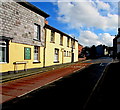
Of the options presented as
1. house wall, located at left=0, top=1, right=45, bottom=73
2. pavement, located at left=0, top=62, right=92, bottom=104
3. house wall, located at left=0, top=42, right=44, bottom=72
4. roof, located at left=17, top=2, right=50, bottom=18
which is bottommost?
pavement, located at left=0, top=62, right=92, bottom=104

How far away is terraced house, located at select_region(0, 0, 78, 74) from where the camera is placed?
10.6m

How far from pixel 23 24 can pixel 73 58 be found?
18.7 m

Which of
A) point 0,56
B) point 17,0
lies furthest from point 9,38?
point 17,0

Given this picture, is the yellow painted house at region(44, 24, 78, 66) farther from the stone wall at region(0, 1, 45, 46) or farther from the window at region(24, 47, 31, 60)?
the window at region(24, 47, 31, 60)

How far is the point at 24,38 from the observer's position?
41.9 ft

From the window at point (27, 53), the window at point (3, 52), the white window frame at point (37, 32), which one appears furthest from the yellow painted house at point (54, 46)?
the window at point (3, 52)

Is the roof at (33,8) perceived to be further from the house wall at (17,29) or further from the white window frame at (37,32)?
the white window frame at (37,32)

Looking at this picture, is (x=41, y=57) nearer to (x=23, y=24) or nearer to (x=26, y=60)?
(x=26, y=60)

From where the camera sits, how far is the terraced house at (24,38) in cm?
1061

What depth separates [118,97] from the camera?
16.4 ft

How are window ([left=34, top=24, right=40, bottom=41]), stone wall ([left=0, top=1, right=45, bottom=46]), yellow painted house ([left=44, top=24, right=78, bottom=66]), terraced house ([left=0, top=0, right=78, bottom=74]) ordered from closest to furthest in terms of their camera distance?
stone wall ([left=0, top=1, right=45, bottom=46]) < terraced house ([left=0, top=0, right=78, bottom=74]) < window ([left=34, top=24, right=40, bottom=41]) < yellow painted house ([left=44, top=24, right=78, bottom=66])

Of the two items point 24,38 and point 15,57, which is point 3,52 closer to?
point 15,57

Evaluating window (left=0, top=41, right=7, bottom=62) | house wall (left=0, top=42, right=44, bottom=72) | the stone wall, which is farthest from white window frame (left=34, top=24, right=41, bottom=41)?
window (left=0, top=41, right=7, bottom=62)

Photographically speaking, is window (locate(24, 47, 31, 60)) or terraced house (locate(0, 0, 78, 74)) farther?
window (locate(24, 47, 31, 60))
